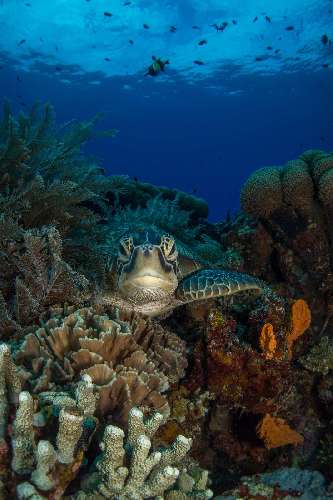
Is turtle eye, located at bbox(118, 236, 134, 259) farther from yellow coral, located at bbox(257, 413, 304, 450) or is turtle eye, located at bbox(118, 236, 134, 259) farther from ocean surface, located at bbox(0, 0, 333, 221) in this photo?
ocean surface, located at bbox(0, 0, 333, 221)

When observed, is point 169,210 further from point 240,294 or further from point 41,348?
point 41,348

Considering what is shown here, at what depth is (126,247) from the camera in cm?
376

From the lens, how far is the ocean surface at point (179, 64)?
30.4 meters

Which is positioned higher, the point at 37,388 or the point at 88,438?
the point at 37,388

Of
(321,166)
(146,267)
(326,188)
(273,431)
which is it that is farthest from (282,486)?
(321,166)

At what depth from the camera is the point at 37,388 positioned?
2273mm

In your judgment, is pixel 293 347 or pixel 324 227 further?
pixel 324 227

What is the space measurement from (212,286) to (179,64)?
138ft

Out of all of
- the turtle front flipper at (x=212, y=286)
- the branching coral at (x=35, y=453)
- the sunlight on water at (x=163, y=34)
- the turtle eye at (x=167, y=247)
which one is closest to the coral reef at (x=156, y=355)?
the branching coral at (x=35, y=453)

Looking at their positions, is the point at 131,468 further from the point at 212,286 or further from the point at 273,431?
the point at 212,286

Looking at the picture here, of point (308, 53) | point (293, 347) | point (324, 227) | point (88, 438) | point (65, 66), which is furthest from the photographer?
point (65, 66)

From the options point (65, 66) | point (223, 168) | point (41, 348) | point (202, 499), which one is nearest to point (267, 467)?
point (202, 499)

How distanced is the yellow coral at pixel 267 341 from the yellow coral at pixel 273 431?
633 mm

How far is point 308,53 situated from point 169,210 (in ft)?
118
